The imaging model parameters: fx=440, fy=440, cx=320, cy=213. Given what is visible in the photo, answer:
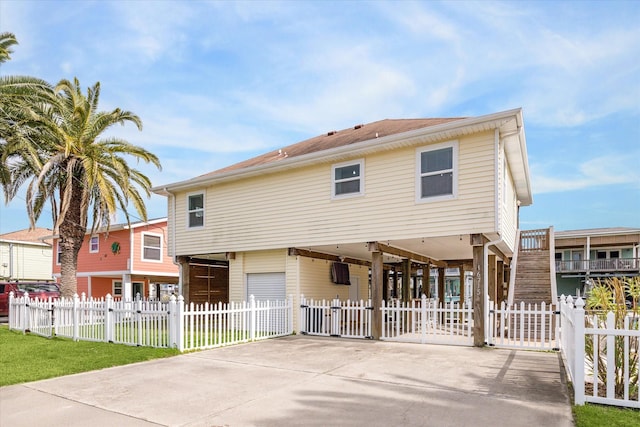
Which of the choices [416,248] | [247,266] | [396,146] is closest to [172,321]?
[247,266]

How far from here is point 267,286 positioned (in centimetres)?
1555

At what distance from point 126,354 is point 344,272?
8899mm

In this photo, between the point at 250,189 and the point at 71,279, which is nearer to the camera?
the point at 250,189

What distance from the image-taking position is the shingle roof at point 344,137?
14.6m

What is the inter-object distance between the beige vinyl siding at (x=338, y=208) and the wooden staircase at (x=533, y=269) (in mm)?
5721

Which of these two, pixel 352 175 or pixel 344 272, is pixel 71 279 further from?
pixel 352 175

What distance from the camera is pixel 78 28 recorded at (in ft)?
43.3

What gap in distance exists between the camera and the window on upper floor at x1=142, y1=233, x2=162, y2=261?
26.3m

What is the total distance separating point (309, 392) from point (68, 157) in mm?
14284

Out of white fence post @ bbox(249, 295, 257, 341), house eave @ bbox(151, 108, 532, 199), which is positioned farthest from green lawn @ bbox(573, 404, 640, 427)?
white fence post @ bbox(249, 295, 257, 341)

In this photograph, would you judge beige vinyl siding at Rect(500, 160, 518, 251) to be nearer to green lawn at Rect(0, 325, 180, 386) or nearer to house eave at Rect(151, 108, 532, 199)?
house eave at Rect(151, 108, 532, 199)

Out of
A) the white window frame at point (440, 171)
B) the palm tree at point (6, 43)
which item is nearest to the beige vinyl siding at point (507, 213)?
the white window frame at point (440, 171)

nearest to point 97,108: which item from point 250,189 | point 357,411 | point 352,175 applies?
point 250,189

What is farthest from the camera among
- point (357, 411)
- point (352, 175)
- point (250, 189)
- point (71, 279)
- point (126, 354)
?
point (71, 279)
